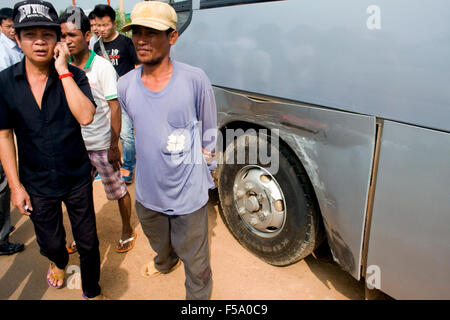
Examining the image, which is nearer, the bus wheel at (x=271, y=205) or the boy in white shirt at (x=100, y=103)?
the bus wheel at (x=271, y=205)

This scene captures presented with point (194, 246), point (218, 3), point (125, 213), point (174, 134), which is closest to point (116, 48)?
point (218, 3)

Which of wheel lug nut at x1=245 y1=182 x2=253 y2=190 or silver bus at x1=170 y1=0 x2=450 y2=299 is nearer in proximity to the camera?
silver bus at x1=170 y1=0 x2=450 y2=299

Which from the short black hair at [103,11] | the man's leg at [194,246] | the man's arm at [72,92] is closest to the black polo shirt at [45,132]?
the man's arm at [72,92]

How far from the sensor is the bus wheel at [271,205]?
2.17 meters

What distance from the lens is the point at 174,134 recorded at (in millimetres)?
1776

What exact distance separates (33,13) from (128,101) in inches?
24.6

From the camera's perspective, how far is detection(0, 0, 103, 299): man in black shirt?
5.64 ft

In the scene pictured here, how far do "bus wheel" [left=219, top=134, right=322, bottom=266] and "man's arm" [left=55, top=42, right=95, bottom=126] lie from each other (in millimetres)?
1130

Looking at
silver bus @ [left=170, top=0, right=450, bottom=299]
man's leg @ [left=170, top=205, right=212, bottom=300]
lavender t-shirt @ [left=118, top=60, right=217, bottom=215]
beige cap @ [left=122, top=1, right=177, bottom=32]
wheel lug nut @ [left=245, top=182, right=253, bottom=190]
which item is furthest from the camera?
wheel lug nut @ [left=245, top=182, right=253, bottom=190]

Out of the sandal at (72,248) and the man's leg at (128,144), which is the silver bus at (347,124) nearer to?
the sandal at (72,248)

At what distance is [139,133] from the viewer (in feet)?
6.00

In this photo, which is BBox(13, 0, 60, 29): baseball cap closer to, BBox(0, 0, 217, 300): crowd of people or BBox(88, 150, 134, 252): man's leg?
BBox(0, 0, 217, 300): crowd of people

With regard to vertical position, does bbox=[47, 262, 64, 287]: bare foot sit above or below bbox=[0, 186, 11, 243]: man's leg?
below

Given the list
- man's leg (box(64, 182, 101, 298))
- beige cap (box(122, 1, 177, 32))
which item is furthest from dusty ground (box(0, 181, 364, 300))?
beige cap (box(122, 1, 177, 32))
